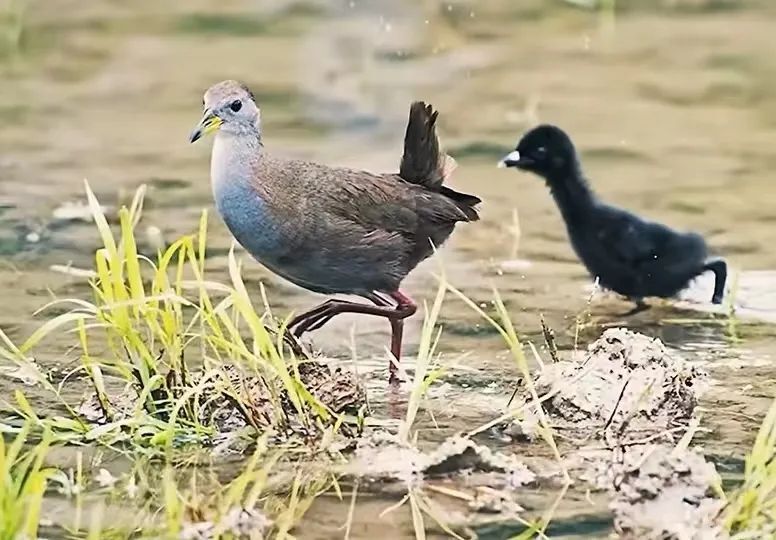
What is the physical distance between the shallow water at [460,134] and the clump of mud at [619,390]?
154 mm

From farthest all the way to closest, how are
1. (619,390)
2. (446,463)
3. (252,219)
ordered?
(252,219) < (619,390) < (446,463)

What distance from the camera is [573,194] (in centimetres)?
794

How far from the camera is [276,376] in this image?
5574 millimetres

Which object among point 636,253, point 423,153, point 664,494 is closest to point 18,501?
point 664,494

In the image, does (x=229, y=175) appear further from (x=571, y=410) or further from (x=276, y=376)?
(x=571, y=410)

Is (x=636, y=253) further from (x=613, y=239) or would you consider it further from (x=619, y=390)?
(x=619, y=390)

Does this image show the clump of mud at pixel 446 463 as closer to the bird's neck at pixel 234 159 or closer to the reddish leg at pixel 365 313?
the reddish leg at pixel 365 313

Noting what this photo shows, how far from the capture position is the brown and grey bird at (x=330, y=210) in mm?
5977


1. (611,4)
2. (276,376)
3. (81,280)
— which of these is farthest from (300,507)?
(611,4)

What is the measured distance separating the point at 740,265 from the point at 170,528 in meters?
4.17

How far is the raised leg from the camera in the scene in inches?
293

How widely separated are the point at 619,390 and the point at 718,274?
6.36ft

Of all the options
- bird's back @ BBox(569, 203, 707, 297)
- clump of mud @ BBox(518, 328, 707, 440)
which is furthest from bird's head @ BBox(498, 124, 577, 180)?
clump of mud @ BBox(518, 328, 707, 440)

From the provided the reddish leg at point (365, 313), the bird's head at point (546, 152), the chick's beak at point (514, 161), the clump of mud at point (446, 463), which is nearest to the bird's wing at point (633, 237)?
the bird's head at point (546, 152)
